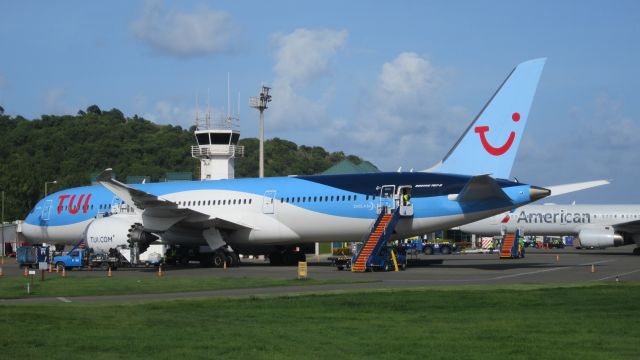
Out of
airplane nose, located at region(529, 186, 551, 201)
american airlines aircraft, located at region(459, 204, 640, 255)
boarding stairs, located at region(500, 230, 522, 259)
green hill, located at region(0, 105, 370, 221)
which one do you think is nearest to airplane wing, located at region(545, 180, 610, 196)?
airplane nose, located at region(529, 186, 551, 201)

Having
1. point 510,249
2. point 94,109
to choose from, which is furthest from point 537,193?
point 94,109

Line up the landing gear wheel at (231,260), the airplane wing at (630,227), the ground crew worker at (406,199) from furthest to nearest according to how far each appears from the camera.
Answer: the airplane wing at (630,227)
the landing gear wheel at (231,260)
the ground crew worker at (406,199)

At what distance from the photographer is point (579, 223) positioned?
6838 cm

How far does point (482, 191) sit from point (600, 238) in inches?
1208

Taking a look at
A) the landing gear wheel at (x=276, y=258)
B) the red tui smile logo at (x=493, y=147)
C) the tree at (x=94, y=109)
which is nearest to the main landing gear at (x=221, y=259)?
the landing gear wheel at (x=276, y=258)

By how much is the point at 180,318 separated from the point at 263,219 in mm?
23845

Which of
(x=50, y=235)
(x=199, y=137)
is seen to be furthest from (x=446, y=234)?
(x=50, y=235)

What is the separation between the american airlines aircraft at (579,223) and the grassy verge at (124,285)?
1502 inches

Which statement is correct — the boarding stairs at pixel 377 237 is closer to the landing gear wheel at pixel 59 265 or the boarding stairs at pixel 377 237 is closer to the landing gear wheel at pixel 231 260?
the landing gear wheel at pixel 231 260

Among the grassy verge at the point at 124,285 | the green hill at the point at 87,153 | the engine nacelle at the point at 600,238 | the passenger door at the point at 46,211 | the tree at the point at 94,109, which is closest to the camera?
the grassy verge at the point at 124,285

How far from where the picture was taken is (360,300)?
2086 centimetres

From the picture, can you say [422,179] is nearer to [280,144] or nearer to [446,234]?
[446,234]

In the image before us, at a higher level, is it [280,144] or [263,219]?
[280,144]

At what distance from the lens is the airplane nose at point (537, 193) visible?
33938 millimetres
